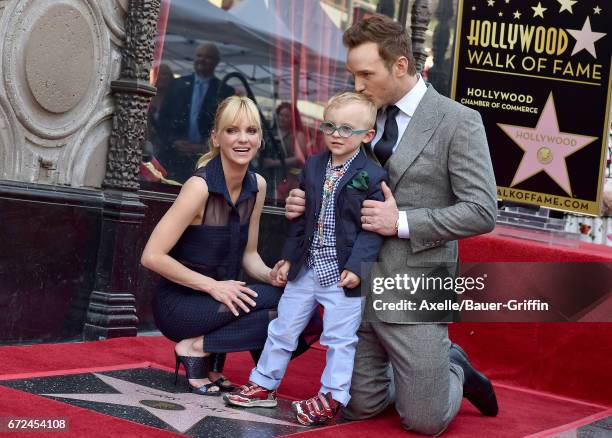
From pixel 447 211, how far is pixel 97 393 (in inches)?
62.0

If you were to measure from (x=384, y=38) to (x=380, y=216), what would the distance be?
2.40ft

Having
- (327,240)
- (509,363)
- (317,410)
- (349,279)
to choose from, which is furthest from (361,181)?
(509,363)

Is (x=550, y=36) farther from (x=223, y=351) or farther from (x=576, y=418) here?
(x=223, y=351)

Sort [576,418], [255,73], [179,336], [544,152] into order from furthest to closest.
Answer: [255,73] → [544,152] → [576,418] → [179,336]

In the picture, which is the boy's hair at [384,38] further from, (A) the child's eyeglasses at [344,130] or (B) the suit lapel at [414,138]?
(A) the child's eyeglasses at [344,130]

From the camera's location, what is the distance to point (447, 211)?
409 cm

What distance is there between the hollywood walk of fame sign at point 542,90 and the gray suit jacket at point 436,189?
6.51 feet

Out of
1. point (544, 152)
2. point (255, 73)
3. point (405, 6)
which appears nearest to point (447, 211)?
point (544, 152)

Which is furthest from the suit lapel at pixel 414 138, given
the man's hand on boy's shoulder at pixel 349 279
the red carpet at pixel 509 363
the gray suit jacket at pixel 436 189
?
the red carpet at pixel 509 363

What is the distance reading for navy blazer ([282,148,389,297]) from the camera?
4.05 metres

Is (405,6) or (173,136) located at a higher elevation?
(405,6)

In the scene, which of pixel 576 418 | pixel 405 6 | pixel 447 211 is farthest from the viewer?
pixel 405 6

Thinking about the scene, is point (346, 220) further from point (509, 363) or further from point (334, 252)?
point (509, 363)

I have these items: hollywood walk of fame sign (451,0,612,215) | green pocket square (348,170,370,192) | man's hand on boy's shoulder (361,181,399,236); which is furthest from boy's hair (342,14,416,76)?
hollywood walk of fame sign (451,0,612,215)
